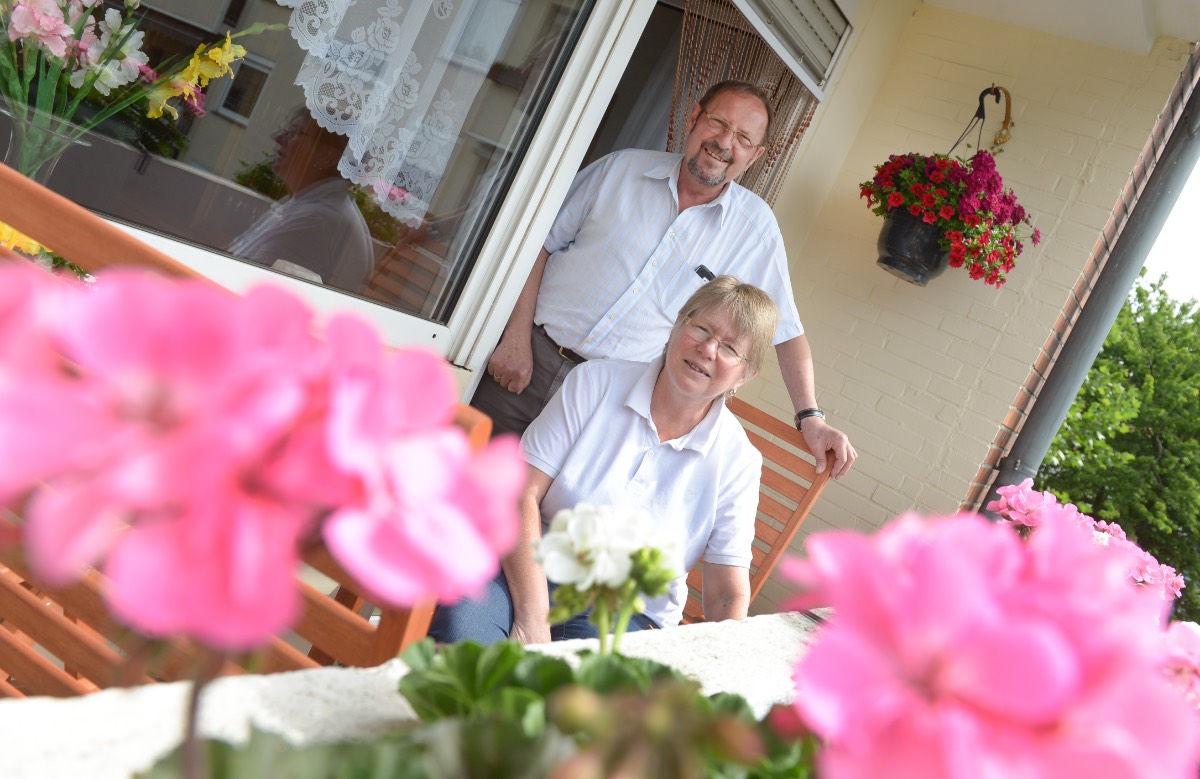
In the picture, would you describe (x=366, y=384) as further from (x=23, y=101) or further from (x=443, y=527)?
(x=23, y=101)

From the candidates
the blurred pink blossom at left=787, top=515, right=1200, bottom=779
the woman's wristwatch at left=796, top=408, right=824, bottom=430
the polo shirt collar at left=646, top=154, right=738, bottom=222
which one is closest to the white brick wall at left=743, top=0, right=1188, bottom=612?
the polo shirt collar at left=646, top=154, right=738, bottom=222

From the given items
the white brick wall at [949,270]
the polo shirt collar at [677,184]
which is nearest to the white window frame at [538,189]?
the polo shirt collar at [677,184]

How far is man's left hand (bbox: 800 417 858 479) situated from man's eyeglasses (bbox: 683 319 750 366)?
1.53ft

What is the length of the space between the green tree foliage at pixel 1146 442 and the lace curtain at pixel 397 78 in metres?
8.16

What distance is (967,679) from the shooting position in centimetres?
29

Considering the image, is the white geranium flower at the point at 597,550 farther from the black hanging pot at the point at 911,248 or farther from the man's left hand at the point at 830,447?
the black hanging pot at the point at 911,248

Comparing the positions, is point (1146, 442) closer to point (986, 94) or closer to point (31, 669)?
point (986, 94)

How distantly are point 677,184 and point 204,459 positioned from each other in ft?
8.97

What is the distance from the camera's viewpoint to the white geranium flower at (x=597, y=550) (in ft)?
2.08

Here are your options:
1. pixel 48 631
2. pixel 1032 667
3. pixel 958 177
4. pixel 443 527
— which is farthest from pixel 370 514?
pixel 958 177

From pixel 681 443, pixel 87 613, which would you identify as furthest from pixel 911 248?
pixel 87 613

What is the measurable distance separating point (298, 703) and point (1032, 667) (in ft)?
1.69

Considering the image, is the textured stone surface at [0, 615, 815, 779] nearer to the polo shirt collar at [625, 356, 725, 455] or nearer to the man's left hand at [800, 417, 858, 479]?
the polo shirt collar at [625, 356, 725, 455]

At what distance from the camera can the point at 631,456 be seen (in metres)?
2.08
